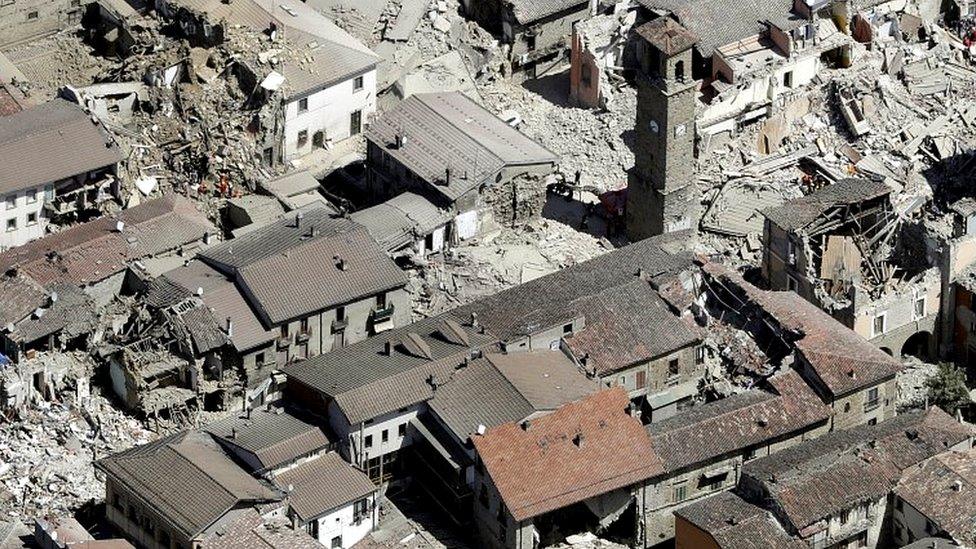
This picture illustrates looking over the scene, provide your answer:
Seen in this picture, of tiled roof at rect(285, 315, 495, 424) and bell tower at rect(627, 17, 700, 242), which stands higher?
bell tower at rect(627, 17, 700, 242)

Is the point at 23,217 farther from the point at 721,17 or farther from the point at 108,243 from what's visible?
the point at 721,17

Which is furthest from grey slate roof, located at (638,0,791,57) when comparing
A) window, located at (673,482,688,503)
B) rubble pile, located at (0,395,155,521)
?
rubble pile, located at (0,395,155,521)

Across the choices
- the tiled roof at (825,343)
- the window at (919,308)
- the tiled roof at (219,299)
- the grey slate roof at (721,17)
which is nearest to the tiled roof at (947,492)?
the tiled roof at (825,343)

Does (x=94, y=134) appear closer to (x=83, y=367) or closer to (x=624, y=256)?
(x=83, y=367)

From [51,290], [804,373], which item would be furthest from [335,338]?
[804,373]

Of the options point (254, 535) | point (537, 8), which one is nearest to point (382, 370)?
point (254, 535)

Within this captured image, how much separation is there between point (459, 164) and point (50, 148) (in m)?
18.6

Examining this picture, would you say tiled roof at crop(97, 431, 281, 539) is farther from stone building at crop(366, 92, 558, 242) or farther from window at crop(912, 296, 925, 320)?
window at crop(912, 296, 925, 320)

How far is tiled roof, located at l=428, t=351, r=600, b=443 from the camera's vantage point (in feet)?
360

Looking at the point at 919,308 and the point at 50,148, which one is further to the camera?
the point at 919,308

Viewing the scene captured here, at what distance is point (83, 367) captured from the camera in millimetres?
114625

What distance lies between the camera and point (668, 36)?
4897 inches

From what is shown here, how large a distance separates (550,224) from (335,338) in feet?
51.3

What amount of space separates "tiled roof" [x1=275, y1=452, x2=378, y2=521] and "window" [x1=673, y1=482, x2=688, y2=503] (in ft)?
40.0
